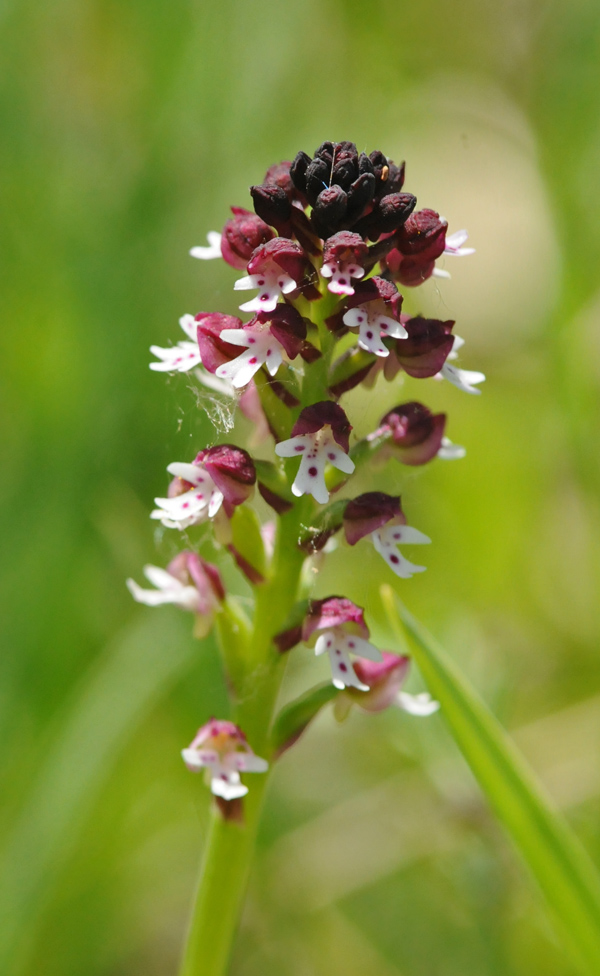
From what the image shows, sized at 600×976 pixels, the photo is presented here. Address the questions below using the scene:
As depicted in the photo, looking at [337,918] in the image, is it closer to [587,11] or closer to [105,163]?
[105,163]

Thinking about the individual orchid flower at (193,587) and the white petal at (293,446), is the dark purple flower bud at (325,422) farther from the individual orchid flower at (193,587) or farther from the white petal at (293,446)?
the individual orchid flower at (193,587)

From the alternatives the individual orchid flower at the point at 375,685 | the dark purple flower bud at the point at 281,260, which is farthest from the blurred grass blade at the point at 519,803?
the dark purple flower bud at the point at 281,260

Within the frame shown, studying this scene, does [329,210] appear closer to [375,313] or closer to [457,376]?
[375,313]

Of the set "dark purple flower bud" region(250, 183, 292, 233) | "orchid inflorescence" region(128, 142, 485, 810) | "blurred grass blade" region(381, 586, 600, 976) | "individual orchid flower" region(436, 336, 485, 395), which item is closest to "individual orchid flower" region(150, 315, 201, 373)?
"orchid inflorescence" region(128, 142, 485, 810)

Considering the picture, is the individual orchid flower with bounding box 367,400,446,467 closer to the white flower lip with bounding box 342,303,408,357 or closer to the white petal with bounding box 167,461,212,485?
the white flower lip with bounding box 342,303,408,357

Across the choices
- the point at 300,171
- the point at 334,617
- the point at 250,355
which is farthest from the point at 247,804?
the point at 300,171

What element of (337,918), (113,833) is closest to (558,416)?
(337,918)
